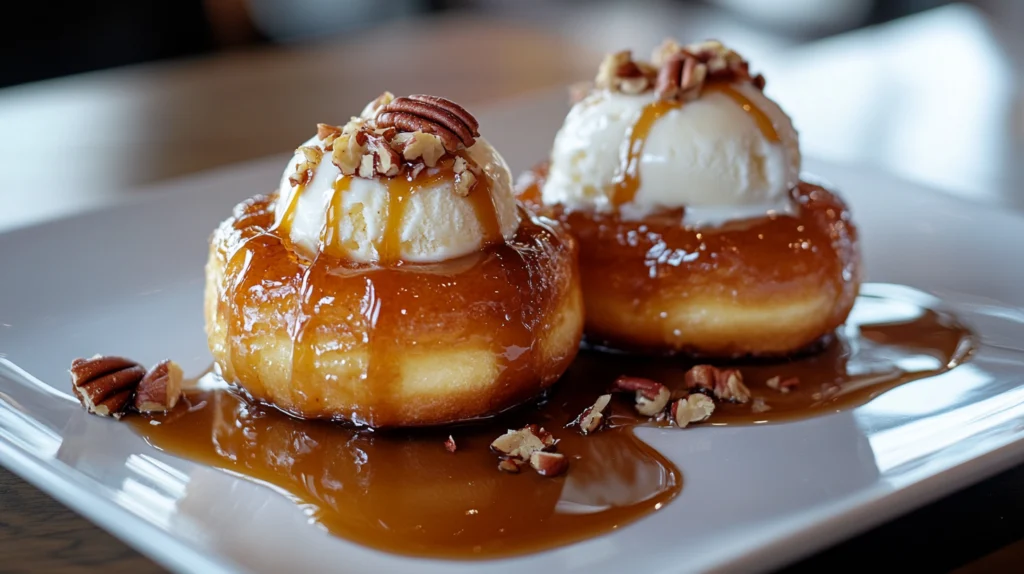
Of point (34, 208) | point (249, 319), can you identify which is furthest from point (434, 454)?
point (34, 208)

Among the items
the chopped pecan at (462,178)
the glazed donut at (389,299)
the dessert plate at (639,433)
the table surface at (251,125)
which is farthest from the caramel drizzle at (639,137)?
the table surface at (251,125)

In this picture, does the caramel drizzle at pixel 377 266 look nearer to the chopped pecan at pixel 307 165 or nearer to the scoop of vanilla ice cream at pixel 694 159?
the chopped pecan at pixel 307 165

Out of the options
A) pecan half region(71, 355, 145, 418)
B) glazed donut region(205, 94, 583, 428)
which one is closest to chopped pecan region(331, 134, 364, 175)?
glazed donut region(205, 94, 583, 428)

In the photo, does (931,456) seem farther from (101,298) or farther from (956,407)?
(101,298)

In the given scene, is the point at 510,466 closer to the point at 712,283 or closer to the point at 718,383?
the point at 718,383

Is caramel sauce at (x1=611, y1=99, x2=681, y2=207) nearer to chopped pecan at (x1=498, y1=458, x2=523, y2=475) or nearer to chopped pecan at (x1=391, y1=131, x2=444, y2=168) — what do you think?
chopped pecan at (x1=391, y1=131, x2=444, y2=168)

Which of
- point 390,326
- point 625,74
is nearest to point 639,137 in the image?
point 625,74
